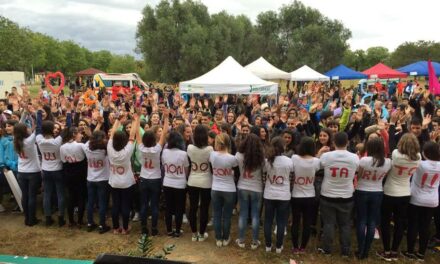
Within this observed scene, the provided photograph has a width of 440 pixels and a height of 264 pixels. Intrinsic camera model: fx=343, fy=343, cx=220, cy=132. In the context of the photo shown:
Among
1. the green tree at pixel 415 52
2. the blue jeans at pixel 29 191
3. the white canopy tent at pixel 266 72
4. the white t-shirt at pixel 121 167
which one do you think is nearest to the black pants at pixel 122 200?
the white t-shirt at pixel 121 167

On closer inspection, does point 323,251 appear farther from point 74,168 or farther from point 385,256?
point 74,168

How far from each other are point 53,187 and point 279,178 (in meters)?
3.55

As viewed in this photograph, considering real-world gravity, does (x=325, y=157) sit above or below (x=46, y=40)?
below

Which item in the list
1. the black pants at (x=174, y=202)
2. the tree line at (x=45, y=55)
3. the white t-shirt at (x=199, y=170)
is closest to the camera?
the white t-shirt at (x=199, y=170)

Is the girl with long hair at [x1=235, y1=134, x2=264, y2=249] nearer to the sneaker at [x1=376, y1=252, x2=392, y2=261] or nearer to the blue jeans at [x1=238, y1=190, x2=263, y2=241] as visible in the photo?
the blue jeans at [x1=238, y1=190, x2=263, y2=241]

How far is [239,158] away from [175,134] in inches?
37.5

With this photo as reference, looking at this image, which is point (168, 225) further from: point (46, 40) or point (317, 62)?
point (46, 40)

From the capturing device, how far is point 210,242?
4.93 meters

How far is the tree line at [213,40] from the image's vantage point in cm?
3322

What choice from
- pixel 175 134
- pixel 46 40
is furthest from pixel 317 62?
pixel 46 40

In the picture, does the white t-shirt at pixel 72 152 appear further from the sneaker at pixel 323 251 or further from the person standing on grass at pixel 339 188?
the sneaker at pixel 323 251

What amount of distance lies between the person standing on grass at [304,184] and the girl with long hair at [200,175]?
Answer: 45.5 inches

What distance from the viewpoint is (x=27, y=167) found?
17.1 feet

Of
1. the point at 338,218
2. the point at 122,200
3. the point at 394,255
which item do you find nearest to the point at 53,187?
the point at 122,200
